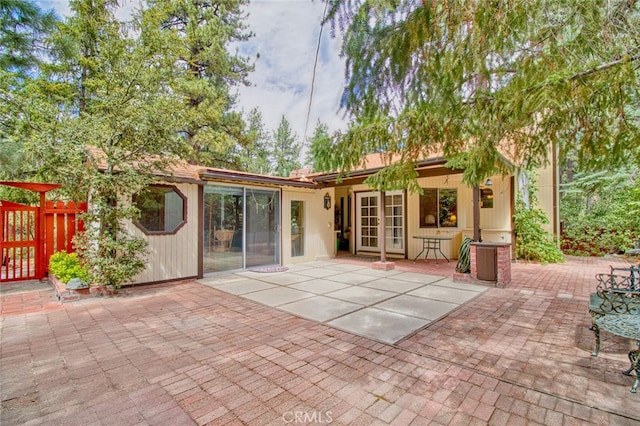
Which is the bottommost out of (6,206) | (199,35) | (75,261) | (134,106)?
(75,261)

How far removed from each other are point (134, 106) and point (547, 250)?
35.4ft

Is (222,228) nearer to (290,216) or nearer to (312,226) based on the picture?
(290,216)

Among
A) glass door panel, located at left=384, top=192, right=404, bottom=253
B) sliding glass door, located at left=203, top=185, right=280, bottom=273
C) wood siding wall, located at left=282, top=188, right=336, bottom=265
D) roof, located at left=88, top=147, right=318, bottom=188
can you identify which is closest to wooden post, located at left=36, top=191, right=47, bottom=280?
roof, located at left=88, top=147, right=318, bottom=188

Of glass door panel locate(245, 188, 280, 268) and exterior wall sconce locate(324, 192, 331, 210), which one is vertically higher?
exterior wall sconce locate(324, 192, 331, 210)

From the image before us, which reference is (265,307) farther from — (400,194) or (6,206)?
(400,194)

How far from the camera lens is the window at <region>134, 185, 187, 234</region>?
612 centimetres

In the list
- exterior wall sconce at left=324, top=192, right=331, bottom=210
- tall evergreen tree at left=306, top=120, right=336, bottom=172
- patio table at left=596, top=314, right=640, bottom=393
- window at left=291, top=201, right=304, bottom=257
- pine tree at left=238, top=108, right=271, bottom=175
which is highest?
pine tree at left=238, top=108, right=271, bottom=175

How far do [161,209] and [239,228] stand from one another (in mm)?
1979

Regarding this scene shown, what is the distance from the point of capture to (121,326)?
12.6ft

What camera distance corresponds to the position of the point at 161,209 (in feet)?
20.8

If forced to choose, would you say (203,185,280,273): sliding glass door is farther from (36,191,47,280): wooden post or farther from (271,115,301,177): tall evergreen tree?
(271,115,301,177): tall evergreen tree

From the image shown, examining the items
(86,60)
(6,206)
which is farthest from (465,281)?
(86,60)

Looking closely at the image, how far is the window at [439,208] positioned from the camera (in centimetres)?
954

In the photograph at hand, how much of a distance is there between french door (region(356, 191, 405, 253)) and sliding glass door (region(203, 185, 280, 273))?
11.8ft
